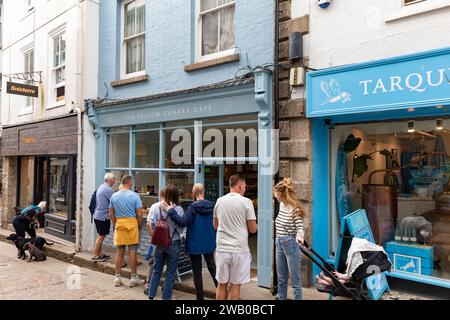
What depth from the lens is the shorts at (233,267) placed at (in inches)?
186

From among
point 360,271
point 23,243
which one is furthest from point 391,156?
point 23,243

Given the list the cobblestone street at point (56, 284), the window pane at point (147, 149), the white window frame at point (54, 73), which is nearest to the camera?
the cobblestone street at point (56, 284)

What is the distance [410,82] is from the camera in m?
4.77

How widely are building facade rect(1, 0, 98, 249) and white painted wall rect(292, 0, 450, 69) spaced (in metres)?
5.97

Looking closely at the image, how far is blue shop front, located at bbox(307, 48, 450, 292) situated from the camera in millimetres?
4840

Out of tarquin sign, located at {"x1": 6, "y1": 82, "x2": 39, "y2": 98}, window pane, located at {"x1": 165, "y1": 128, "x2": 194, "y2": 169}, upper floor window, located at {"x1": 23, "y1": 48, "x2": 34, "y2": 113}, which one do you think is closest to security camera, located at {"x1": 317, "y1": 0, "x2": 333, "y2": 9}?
window pane, located at {"x1": 165, "y1": 128, "x2": 194, "y2": 169}

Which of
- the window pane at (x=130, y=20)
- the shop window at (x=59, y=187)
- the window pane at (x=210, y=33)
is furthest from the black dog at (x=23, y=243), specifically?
the window pane at (x=210, y=33)

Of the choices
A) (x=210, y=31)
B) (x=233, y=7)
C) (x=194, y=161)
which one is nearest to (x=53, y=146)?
(x=194, y=161)

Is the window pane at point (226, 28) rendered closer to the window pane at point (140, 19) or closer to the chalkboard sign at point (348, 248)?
the window pane at point (140, 19)

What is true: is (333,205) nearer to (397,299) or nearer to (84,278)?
(397,299)

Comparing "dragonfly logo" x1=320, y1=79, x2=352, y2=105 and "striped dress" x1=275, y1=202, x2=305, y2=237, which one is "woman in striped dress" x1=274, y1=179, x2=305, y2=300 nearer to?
"striped dress" x1=275, y1=202, x2=305, y2=237

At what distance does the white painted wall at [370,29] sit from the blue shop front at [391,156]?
233mm

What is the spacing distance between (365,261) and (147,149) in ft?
19.3

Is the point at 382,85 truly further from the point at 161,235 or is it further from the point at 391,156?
the point at 161,235
